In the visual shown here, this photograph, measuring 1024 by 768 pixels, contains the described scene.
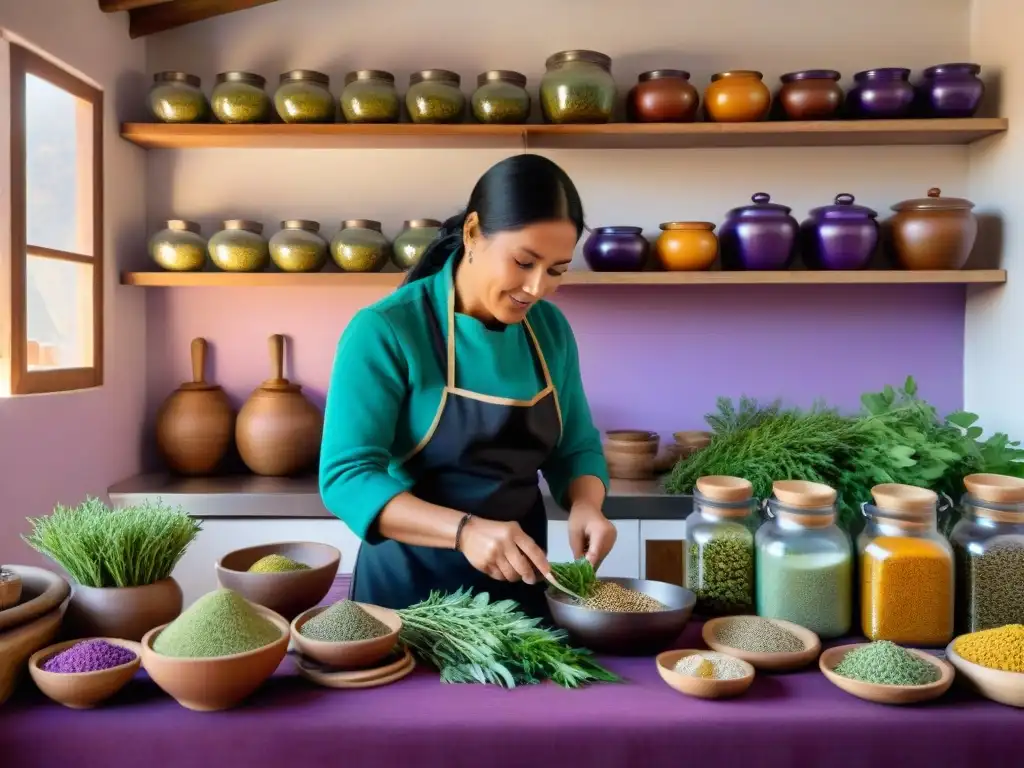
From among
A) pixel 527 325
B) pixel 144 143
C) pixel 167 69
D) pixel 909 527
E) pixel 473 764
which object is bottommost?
pixel 473 764

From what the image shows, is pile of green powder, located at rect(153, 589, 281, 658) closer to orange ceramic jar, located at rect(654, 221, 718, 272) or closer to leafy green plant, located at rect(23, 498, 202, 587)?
leafy green plant, located at rect(23, 498, 202, 587)

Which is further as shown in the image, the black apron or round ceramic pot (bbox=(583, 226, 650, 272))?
round ceramic pot (bbox=(583, 226, 650, 272))

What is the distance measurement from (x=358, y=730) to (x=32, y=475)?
1863 millimetres

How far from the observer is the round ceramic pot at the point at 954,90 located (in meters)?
3.01

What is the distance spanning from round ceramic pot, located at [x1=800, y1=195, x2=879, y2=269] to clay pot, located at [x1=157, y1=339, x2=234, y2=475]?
2221 mm

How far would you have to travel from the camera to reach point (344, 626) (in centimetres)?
118

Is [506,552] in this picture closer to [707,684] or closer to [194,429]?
[707,684]

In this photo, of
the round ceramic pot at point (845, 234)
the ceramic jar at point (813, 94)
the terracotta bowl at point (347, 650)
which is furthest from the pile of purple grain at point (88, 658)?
the ceramic jar at point (813, 94)

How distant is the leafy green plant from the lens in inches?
47.2

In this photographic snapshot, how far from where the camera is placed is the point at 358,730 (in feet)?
3.48

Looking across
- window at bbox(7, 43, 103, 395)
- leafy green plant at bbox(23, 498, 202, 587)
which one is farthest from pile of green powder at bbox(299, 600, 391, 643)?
window at bbox(7, 43, 103, 395)

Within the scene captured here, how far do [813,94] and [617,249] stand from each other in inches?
33.6

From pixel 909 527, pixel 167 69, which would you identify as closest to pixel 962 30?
pixel 909 527

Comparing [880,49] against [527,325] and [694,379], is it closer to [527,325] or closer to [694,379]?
[694,379]
